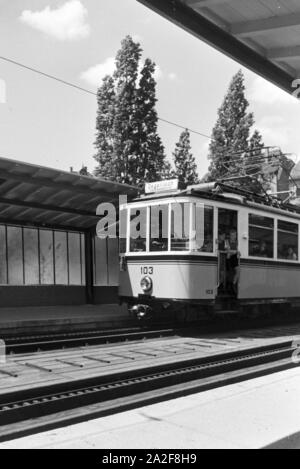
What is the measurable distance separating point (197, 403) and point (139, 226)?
6486 mm

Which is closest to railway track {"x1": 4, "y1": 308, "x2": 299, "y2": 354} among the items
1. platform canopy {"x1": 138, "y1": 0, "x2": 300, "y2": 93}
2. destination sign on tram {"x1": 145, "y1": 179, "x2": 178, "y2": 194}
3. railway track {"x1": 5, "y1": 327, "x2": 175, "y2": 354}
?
railway track {"x1": 5, "y1": 327, "x2": 175, "y2": 354}

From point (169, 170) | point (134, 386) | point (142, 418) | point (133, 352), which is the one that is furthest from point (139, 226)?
point (169, 170)

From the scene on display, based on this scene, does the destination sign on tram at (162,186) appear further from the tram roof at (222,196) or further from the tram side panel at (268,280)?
the tram side panel at (268,280)

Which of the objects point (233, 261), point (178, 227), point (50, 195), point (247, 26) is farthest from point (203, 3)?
point (50, 195)

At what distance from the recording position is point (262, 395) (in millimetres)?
5949

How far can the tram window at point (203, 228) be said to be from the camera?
1077cm

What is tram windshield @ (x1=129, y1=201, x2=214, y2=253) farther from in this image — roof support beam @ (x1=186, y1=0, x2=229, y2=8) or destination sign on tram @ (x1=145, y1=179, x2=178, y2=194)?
roof support beam @ (x1=186, y1=0, x2=229, y2=8)

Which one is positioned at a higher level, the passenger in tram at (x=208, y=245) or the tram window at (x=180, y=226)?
the tram window at (x=180, y=226)

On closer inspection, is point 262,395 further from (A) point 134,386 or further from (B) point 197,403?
(A) point 134,386

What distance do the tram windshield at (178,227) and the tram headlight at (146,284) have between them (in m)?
0.62

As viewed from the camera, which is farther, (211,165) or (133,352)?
(211,165)

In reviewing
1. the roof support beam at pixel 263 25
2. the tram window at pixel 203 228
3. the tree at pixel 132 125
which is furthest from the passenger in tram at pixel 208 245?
the tree at pixel 132 125

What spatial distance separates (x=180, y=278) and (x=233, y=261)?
151 centimetres

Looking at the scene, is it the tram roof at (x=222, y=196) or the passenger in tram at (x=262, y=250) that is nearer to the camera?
the tram roof at (x=222, y=196)
